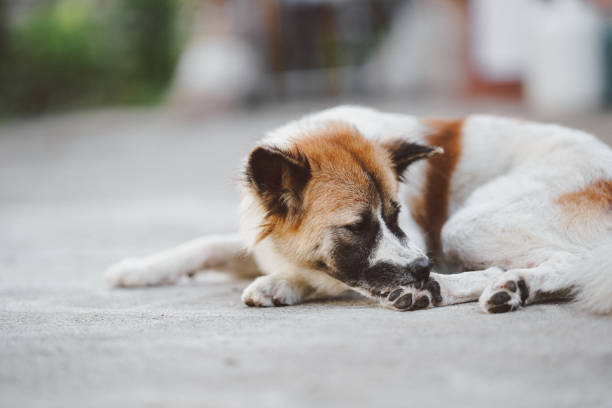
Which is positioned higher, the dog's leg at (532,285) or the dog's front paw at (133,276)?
the dog's leg at (532,285)

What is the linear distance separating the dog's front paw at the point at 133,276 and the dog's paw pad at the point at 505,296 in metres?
1.99

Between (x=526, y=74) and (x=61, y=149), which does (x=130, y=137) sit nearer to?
(x=61, y=149)

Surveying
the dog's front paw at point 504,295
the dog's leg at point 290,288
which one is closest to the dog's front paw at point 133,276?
the dog's leg at point 290,288

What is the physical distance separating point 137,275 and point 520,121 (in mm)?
2538

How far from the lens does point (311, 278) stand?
332cm

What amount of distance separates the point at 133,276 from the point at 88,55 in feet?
52.8

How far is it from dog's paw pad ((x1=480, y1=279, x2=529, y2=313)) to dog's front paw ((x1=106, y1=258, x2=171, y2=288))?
78.5 inches

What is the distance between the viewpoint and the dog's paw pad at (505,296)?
277 cm

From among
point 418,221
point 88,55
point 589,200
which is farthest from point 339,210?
point 88,55

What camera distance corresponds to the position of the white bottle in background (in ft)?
31.9

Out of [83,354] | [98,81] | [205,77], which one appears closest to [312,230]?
[83,354]

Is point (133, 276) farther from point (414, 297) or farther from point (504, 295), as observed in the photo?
point (504, 295)

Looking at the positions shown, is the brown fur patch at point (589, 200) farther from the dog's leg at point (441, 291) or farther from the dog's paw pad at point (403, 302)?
the dog's paw pad at point (403, 302)

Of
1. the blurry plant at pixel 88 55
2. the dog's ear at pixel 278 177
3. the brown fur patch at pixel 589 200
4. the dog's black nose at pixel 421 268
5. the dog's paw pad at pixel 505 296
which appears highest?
the blurry plant at pixel 88 55
